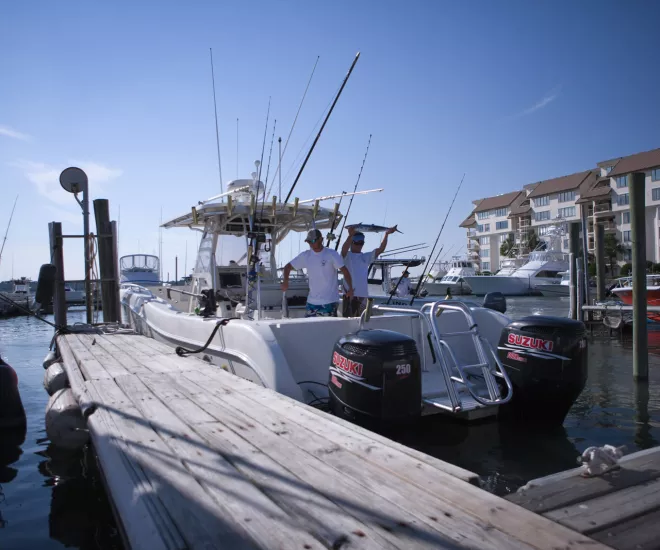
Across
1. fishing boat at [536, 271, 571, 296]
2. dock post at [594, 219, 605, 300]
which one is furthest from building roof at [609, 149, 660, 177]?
dock post at [594, 219, 605, 300]

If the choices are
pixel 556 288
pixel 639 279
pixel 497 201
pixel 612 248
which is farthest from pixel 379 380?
pixel 497 201

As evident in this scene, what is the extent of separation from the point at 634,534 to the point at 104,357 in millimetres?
5798

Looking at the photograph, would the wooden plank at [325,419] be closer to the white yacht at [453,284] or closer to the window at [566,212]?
the white yacht at [453,284]

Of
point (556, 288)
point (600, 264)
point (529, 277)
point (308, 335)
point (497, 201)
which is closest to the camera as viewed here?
point (308, 335)

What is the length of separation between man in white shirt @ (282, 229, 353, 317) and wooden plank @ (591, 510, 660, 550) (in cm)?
375

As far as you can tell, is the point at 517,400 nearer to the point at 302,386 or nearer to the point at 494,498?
the point at 302,386

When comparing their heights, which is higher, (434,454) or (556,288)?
(434,454)

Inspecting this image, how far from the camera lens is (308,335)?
15.1ft

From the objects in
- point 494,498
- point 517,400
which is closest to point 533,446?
point 517,400

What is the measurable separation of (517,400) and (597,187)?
61911mm

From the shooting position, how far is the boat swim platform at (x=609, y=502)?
1.97 metres

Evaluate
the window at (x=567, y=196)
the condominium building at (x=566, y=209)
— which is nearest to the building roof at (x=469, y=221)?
the condominium building at (x=566, y=209)

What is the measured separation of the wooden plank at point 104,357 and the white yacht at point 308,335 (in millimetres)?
783

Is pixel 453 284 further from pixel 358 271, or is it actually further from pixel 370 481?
pixel 370 481
